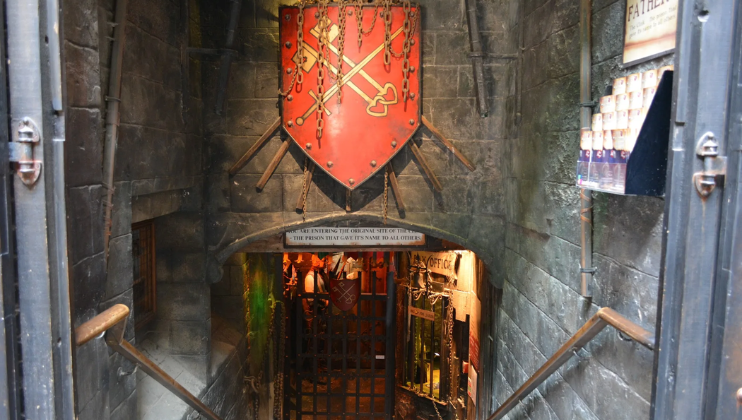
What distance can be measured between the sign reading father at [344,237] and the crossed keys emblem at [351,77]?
984mm

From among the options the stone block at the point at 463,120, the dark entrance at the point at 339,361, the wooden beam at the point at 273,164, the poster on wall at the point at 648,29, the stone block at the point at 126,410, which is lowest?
the dark entrance at the point at 339,361

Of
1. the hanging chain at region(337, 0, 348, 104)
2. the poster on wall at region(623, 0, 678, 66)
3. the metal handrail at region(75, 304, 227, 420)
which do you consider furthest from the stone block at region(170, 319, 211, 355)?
the poster on wall at region(623, 0, 678, 66)

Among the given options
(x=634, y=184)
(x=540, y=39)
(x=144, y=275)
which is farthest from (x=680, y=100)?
(x=144, y=275)

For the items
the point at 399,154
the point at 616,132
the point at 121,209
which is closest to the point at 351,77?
the point at 399,154

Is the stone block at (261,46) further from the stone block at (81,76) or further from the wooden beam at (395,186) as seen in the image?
the stone block at (81,76)

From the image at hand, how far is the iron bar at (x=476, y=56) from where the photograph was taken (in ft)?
11.8

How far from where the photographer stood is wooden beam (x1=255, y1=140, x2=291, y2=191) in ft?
12.3

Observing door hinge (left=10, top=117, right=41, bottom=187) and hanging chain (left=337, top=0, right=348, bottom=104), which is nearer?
door hinge (left=10, top=117, right=41, bottom=187)

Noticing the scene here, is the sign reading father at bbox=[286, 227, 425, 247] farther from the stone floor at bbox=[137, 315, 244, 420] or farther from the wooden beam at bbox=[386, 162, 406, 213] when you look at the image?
the stone floor at bbox=[137, 315, 244, 420]

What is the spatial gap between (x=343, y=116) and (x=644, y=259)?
2180mm

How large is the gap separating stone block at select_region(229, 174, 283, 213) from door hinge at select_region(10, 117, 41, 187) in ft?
8.11

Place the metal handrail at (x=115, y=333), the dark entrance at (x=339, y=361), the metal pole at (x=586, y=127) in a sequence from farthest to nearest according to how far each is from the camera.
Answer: the dark entrance at (x=339, y=361) < the metal pole at (x=586, y=127) < the metal handrail at (x=115, y=333)

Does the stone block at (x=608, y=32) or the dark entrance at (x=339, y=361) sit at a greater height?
the stone block at (x=608, y=32)

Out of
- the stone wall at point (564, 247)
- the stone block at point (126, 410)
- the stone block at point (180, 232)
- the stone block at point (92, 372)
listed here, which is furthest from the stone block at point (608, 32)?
the stone block at point (180, 232)
